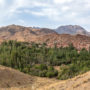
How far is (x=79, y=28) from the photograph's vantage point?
13550cm

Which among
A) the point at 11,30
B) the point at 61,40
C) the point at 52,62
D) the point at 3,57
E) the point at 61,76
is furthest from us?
the point at 11,30

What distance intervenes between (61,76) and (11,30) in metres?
62.5

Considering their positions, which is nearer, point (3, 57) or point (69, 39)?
point (3, 57)

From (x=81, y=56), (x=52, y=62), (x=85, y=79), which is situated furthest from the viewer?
(x=81, y=56)

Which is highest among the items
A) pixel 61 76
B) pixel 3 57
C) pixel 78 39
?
pixel 78 39

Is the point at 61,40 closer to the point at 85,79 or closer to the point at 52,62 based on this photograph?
the point at 52,62

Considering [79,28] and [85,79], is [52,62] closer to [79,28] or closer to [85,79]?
[85,79]

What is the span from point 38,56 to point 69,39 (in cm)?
2326

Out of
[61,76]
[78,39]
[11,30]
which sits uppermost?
[11,30]

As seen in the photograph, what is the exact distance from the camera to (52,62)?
2838 cm

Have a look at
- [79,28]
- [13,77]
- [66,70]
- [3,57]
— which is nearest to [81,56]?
[66,70]

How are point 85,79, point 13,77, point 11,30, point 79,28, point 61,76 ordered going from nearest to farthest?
point 85,79 < point 13,77 < point 61,76 < point 11,30 < point 79,28

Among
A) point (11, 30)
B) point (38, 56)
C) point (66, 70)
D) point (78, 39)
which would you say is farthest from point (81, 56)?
point (11, 30)

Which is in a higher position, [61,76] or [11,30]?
[11,30]
